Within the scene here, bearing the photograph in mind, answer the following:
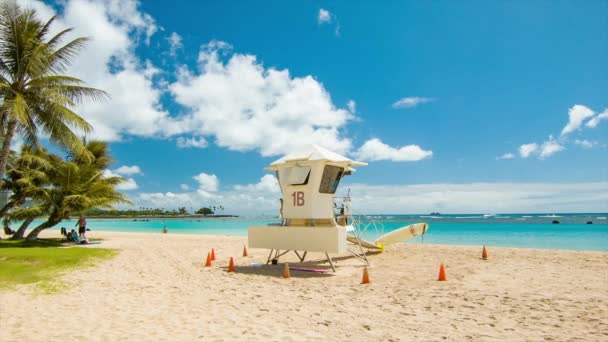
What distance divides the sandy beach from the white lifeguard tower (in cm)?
114

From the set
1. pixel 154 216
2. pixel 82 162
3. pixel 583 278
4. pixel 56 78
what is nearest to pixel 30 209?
pixel 82 162

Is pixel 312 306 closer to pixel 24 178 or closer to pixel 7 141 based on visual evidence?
pixel 7 141

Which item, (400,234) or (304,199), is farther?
(400,234)

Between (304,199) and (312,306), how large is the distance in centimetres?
506

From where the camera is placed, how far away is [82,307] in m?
7.12

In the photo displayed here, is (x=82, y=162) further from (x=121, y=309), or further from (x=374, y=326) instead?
(x=374, y=326)

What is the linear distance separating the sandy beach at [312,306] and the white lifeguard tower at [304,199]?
1136 millimetres

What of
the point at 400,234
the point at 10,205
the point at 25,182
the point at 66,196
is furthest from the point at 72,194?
the point at 400,234

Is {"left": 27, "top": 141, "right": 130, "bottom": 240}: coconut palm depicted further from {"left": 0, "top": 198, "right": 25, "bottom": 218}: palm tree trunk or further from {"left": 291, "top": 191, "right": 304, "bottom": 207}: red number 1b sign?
{"left": 291, "top": 191, "right": 304, "bottom": 207}: red number 1b sign

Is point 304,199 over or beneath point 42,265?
over

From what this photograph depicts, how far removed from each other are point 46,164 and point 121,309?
58.2ft

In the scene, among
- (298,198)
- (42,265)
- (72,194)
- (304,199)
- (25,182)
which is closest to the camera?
(42,265)

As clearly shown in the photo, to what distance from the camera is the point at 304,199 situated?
12.3 metres

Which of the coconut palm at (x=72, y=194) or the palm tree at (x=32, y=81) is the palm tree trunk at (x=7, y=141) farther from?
the coconut palm at (x=72, y=194)
